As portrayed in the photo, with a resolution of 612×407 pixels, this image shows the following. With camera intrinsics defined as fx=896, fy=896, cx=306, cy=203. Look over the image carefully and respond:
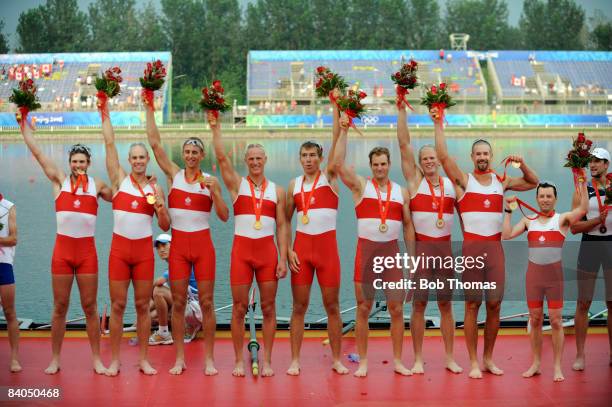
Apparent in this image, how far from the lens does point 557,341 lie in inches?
328

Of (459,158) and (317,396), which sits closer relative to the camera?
(317,396)

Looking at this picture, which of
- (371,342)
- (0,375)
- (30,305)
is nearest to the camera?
(0,375)

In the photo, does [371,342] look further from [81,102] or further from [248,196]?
[81,102]

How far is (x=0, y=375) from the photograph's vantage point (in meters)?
8.39

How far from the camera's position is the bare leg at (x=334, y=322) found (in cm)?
851

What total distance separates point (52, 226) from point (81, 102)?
133 ft

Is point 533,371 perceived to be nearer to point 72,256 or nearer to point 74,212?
point 72,256

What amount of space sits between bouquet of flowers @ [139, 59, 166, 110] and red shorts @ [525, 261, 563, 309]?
→ 158 inches

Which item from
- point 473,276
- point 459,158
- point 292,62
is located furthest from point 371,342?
point 292,62

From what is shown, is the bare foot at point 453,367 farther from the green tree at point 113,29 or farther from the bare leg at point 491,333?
the green tree at point 113,29

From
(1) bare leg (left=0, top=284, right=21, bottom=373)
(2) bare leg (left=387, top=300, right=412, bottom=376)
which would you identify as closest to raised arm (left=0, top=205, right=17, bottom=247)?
(1) bare leg (left=0, top=284, right=21, bottom=373)

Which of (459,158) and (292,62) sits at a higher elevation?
(292,62)

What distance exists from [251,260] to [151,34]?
8130 centimetres

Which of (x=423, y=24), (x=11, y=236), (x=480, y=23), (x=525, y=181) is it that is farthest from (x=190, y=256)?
(x=480, y=23)
